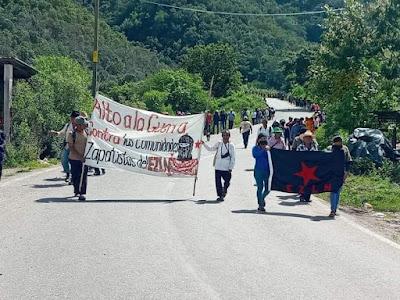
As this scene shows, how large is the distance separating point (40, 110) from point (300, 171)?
12359mm

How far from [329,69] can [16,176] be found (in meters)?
20.1

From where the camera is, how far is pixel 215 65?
3342 inches

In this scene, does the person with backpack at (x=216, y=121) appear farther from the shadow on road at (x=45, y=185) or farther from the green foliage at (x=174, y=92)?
the shadow on road at (x=45, y=185)

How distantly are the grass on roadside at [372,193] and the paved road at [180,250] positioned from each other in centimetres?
170

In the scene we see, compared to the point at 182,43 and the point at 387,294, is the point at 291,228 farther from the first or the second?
the point at 182,43

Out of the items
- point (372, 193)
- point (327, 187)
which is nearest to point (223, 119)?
point (372, 193)

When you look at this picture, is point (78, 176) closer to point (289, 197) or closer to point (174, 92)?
point (289, 197)

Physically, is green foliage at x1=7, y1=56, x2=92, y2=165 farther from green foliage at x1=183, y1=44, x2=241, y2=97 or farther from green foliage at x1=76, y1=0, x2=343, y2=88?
green foliage at x1=76, y1=0, x2=343, y2=88

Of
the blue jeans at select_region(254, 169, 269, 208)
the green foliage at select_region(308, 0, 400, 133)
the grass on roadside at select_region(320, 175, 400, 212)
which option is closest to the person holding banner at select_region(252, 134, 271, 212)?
the blue jeans at select_region(254, 169, 269, 208)

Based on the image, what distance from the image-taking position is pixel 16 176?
2005cm

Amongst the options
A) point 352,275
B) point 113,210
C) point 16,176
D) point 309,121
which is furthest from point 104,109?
point 309,121

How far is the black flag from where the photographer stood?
16172mm

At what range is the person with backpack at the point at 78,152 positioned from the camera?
618 inches

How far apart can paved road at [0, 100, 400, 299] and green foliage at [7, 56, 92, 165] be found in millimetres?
7470
